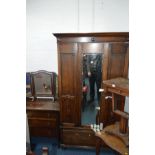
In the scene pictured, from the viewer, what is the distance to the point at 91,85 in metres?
3.00

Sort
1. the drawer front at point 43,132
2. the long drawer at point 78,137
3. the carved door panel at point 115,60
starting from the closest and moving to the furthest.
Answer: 1. the carved door panel at point 115,60
2. the long drawer at point 78,137
3. the drawer front at point 43,132

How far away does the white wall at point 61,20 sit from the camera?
3303 mm

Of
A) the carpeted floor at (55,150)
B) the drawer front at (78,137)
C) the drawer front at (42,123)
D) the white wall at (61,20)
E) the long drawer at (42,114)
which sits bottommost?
the carpeted floor at (55,150)

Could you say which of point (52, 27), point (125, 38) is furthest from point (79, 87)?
point (52, 27)

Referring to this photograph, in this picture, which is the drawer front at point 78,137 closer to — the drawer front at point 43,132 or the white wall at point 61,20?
the drawer front at point 43,132

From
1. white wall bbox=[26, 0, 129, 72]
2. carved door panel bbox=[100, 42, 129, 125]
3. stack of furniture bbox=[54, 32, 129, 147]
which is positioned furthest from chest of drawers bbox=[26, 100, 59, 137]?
carved door panel bbox=[100, 42, 129, 125]

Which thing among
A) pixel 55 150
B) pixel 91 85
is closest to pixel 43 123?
pixel 55 150

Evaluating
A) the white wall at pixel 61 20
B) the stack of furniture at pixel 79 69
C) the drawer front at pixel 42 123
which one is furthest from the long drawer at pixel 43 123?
the white wall at pixel 61 20

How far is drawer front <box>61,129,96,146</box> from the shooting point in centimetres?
312

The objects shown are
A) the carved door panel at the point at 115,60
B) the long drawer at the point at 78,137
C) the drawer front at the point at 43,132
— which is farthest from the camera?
the drawer front at the point at 43,132

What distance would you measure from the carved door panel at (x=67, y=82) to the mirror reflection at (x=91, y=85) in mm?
156

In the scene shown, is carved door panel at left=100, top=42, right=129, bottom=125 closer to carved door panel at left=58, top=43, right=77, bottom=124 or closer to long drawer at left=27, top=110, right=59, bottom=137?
carved door panel at left=58, top=43, right=77, bottom=124

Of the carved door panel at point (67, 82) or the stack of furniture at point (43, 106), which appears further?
the stack of furniture at point (43, 106)
